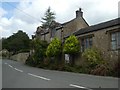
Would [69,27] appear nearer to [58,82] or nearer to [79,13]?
[79,13]

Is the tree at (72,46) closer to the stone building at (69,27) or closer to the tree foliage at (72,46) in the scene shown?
the tree foliage at (72,46)

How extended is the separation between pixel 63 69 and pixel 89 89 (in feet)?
59.2

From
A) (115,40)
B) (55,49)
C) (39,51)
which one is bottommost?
(39,51)

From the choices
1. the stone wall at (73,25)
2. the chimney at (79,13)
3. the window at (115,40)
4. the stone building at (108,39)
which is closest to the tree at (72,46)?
the stone building at (108,39)

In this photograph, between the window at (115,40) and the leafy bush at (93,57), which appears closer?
the leafy bush at (93,57)

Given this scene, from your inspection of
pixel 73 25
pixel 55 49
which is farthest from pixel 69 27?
pixel 55 49

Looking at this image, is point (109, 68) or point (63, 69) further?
point (63, 69)

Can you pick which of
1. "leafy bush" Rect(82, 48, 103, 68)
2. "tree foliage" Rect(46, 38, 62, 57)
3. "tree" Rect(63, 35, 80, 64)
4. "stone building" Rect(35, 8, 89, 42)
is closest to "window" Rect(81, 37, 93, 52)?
"tree" Rect(63, 35, 80, 64)

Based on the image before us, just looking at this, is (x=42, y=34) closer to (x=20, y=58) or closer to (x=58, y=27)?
(x=58, y=27)

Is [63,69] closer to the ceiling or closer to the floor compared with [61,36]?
closer to the floor

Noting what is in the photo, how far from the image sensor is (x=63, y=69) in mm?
29234

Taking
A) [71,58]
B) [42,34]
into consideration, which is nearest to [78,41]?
[71,58]

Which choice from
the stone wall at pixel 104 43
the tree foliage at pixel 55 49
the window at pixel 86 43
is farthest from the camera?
the tree foliage at pixel 55 49

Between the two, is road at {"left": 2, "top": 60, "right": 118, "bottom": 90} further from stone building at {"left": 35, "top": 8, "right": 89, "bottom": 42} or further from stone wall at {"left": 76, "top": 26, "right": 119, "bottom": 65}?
stone building at {"left": 35, "top": 8, "right": 89, "bottom": 42}
